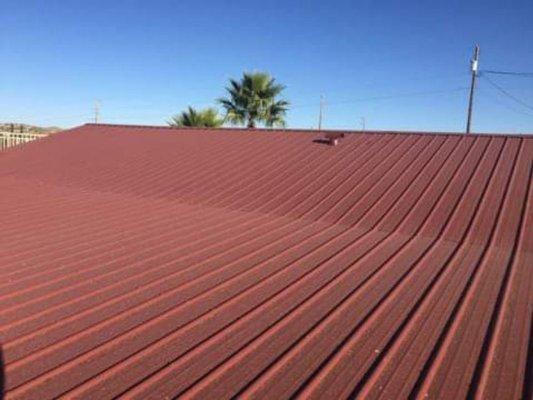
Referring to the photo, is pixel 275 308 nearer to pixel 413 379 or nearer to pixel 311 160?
pixel 413 379

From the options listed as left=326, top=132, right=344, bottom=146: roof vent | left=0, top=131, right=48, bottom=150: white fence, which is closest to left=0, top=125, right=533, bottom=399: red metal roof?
left=326, top=132, right=344, bottom=146: roof vent

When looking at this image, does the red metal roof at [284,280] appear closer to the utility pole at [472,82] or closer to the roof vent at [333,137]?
the roof vent at [333,137]

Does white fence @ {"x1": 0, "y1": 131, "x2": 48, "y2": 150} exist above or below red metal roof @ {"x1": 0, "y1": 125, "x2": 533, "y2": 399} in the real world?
above

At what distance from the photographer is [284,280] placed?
4.89 metres

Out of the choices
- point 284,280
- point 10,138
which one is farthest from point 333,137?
point 10,138

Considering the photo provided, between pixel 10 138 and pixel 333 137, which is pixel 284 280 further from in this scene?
pixel 10 138

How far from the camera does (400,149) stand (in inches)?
425

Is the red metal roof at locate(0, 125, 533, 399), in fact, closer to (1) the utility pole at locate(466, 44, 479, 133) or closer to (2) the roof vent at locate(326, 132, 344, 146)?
(2) the roof vent at locate(326, 132, 344, 146)

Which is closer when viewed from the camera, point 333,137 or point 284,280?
point 284,280

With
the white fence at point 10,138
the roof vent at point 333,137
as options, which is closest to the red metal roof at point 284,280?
the roof vent at point 333,137

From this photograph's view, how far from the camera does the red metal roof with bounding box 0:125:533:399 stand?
10.2 feet

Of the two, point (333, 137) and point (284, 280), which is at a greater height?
point (333, 137)

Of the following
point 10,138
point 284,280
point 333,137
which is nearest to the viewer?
point 284,280

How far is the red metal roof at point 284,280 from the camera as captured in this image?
3119 mm
